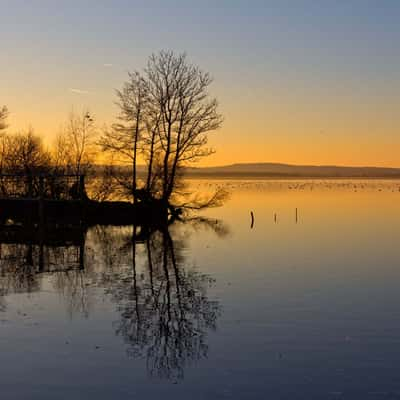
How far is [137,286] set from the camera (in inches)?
808

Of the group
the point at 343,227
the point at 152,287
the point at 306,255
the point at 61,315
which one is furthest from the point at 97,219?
the point at 61,315

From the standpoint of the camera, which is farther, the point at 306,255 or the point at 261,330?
the point at 306,255

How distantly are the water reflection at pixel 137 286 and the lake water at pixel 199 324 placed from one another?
0.15 feet

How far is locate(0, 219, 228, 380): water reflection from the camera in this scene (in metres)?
13.5

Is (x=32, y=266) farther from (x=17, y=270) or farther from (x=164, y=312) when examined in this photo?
(x=164, y=312)

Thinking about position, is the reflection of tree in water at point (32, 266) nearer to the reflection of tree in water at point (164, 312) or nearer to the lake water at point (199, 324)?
the lake water at point (199, 324)

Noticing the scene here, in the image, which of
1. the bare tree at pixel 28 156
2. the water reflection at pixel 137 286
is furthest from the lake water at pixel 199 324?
the bare tree at pixel 28 156

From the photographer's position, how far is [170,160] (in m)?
55.5

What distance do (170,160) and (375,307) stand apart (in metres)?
39.4

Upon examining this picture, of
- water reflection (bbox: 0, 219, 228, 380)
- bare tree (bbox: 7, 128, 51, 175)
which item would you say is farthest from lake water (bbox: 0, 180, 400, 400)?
bare tree (bbox: 7, 128, 51, 175)

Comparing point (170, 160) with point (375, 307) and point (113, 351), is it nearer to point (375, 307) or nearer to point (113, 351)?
point (375, 307)

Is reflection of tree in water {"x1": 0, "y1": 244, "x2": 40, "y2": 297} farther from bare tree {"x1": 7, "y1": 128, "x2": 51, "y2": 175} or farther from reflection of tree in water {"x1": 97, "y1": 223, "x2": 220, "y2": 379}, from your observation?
bare tree {"x1": 7, "y1": 128, "x2": 51, "y2": 175}

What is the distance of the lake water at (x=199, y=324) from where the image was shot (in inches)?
432

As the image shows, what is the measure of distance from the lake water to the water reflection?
4cm
